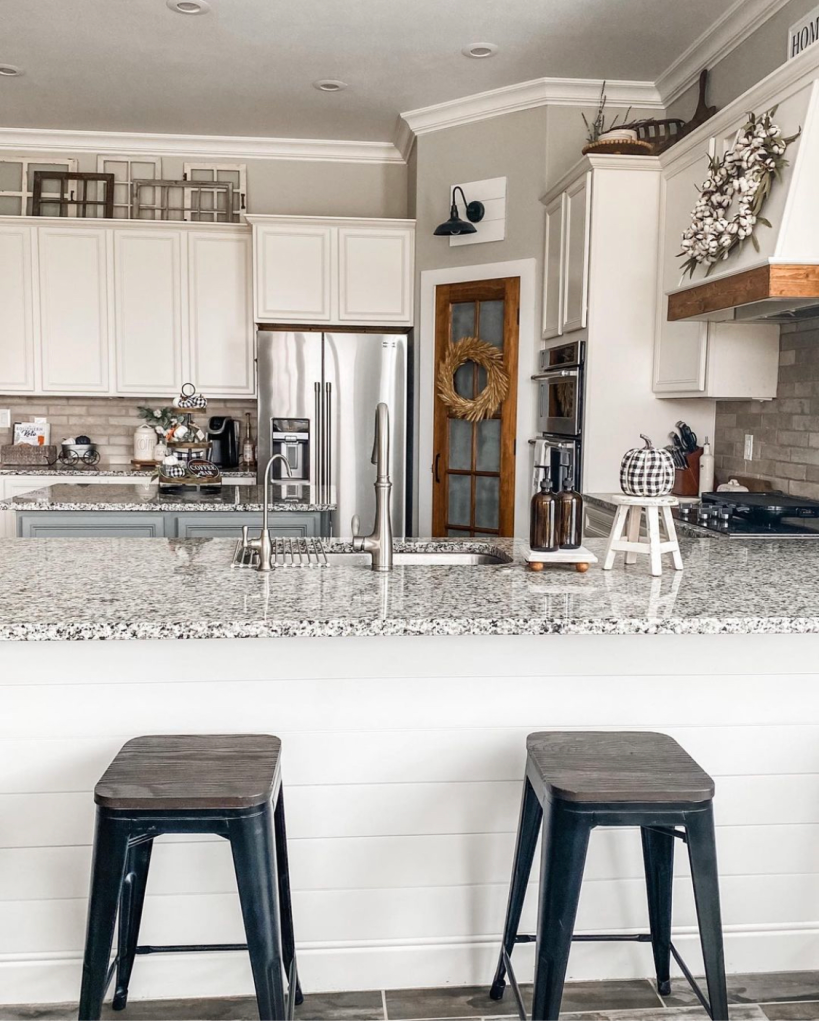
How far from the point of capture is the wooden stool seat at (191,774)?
1482 mm

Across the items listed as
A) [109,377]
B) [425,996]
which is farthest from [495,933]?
[109,377]

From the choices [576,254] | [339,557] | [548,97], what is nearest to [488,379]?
[576,254]

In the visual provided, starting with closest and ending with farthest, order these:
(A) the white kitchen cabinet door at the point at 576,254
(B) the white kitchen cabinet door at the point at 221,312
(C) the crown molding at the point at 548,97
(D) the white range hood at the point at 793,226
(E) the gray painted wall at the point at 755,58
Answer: (D) the white range hood at the point at 793,226
(E) the gray painted wall at the point at 755,58
(A) the white kitchen cabinet door at the point at 576,254
(C) the crown molding at the point at 548,97
(B) the white kitchen cabinet door at the point at 221,312

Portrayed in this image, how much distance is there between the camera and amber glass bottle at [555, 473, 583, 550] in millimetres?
2090

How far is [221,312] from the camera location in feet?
17.7

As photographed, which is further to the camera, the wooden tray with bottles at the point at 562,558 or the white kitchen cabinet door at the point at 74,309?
the white kitchen cabinet door at the point at 74,309

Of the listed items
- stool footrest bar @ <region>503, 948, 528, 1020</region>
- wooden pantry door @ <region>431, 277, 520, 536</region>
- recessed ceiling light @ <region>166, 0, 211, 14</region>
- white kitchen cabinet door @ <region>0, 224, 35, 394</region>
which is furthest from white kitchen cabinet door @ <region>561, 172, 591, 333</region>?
white kitchen cabinet door @ <region>0, 224, 35, 394</region>

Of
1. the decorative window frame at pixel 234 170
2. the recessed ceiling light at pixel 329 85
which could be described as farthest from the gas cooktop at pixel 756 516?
the decorative window frame at pixel 234 170

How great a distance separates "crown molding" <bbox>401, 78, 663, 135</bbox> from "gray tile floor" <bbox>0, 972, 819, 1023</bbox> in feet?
13.3

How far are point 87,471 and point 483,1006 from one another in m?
3.94

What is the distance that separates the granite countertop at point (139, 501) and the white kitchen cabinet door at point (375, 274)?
146 cm

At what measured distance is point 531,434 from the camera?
4809mm

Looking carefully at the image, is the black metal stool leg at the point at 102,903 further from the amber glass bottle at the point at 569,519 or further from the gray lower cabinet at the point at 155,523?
the gray lower cabinet at the point at 155,523

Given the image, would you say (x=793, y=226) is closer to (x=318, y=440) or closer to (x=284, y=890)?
(x=284, y=890)
